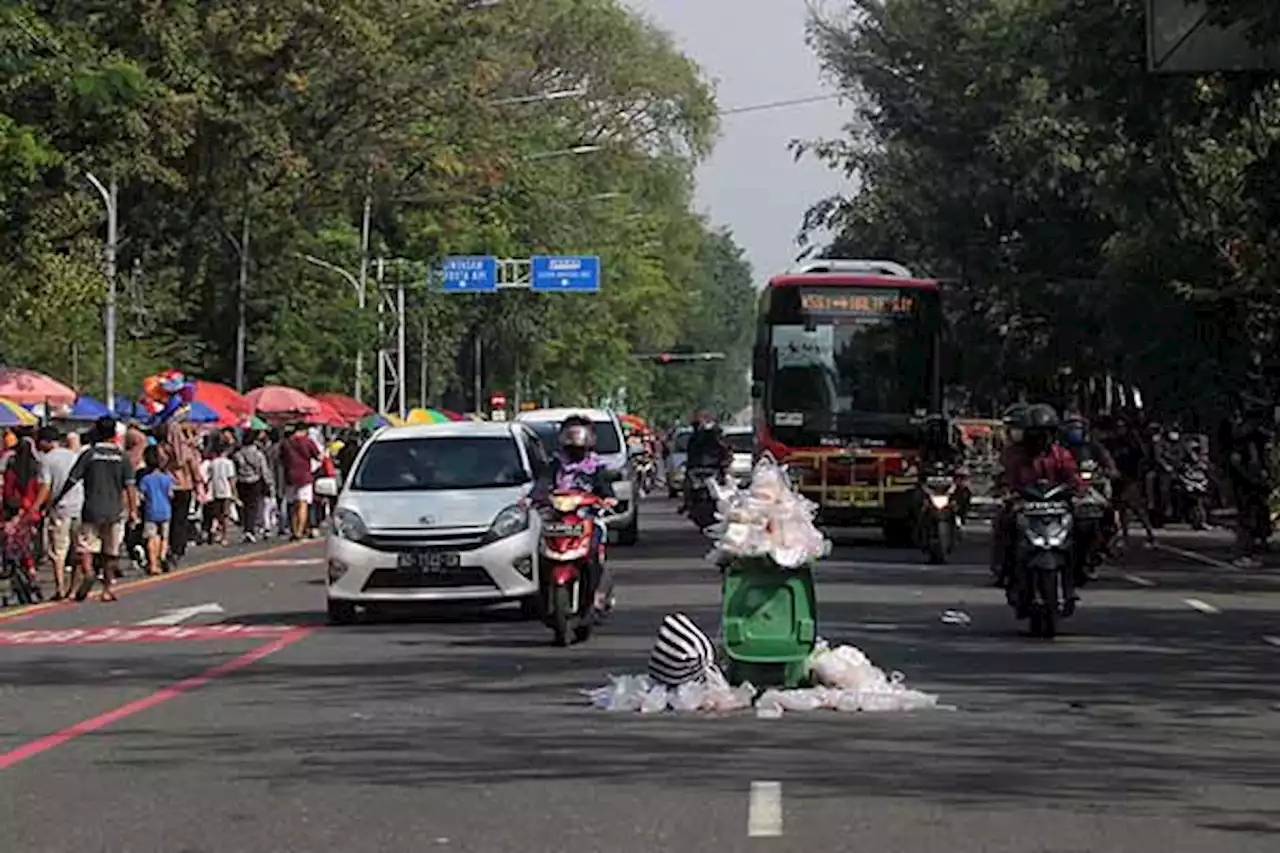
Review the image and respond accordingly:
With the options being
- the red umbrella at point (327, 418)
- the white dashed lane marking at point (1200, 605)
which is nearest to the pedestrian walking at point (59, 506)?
the white dashed lane marking at point (1200, 605)

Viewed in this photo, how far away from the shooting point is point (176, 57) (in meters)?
41.3

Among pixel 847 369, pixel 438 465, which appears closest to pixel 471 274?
pixel 847 369

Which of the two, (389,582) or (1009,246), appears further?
(1009,246)

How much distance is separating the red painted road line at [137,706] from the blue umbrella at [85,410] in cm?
1955

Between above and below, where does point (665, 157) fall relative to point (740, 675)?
above

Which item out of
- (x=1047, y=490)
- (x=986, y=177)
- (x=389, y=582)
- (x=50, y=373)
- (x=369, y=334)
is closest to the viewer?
(x=1047, y=490)

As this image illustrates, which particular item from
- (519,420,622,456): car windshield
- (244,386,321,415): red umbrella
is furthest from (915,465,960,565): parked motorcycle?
(244,386,321,415): red umbrella

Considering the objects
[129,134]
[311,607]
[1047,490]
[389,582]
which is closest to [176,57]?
[129,134]

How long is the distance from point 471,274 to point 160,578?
41794 millimetres

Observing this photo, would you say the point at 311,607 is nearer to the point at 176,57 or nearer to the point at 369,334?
the point at 176,57

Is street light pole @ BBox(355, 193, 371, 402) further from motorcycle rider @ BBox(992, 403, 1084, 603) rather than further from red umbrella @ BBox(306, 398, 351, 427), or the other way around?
motorcycle rider @ BBox(992, 403, 1084, 603)

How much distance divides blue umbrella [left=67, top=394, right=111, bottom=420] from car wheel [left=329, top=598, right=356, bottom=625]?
17568 millimetres

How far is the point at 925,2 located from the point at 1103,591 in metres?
36.2

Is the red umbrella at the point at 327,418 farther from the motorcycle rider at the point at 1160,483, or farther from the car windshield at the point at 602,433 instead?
the car windshield at the point at 602,433
